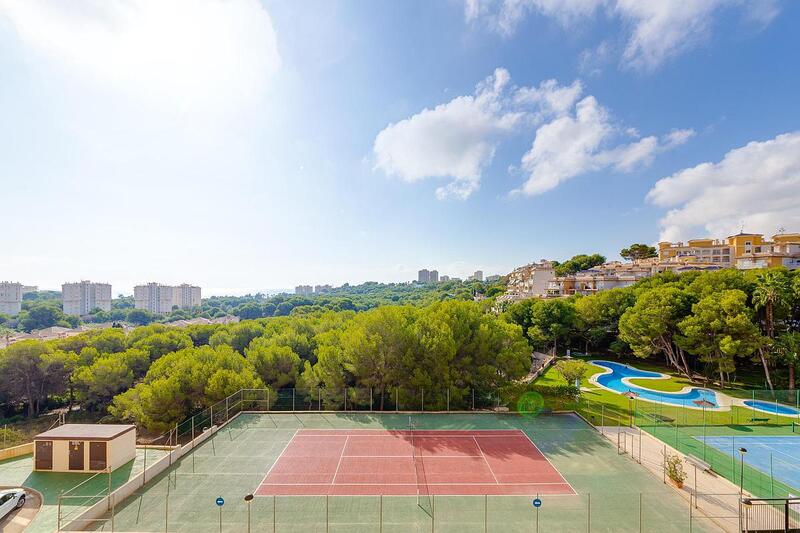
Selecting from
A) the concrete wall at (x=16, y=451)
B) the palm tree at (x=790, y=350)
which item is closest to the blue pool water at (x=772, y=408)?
the palm tree at (x=790, y=350)

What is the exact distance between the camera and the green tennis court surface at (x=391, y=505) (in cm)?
1132

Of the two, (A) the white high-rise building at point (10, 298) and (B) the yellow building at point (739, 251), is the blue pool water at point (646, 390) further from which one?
(A) the white high-rise building at point (10, 298)

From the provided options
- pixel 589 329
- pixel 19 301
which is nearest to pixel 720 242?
pixel 589 329

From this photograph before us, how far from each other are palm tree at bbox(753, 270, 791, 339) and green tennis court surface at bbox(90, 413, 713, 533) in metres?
23.9

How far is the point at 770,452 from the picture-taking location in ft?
58.6

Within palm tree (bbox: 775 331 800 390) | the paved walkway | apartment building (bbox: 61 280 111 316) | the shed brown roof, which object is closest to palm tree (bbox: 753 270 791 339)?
palm tree (bbox: 775 331 800 390)

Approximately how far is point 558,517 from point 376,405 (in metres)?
13.0

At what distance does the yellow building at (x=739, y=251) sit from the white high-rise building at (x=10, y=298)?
720ft

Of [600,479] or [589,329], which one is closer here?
[600,479]

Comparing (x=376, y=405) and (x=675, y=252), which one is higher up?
(x=675, y=252)

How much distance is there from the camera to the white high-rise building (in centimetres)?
13900

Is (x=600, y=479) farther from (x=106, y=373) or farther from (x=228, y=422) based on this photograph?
(x=106, y=373)

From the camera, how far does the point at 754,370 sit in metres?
32.7

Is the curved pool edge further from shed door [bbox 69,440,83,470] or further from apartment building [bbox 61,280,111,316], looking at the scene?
apartment building [bbox 61,280,111,316]
